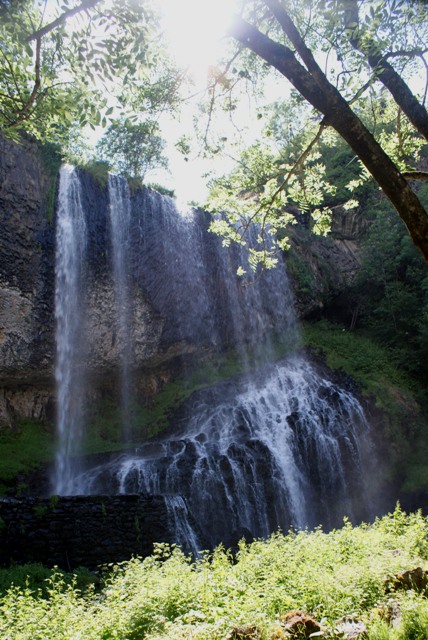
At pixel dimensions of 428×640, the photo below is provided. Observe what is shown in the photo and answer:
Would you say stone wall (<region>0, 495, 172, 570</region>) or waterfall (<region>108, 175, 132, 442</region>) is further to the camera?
waterfall (<region>108, 175, 132, 442</region>)

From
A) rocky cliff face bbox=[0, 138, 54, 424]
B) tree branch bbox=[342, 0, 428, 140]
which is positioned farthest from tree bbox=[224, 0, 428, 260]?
rocky cliff face bbox=[0, 138, 54, 424]

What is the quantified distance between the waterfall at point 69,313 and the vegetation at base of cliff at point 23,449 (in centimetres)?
45

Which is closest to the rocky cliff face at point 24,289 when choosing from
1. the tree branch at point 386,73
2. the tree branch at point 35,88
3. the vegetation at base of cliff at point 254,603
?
the tree branch at point 35,88

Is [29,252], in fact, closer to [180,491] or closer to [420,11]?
[180,491]

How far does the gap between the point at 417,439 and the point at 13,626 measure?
14106mm

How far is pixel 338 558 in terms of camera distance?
5434 millimetres

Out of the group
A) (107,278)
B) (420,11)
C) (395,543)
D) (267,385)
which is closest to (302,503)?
(267,385)

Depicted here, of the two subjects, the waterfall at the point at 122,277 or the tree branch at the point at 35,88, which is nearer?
the tree branch at the point at 35,88

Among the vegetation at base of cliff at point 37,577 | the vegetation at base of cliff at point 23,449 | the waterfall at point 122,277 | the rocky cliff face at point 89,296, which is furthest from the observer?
the waterfall at point 122,277

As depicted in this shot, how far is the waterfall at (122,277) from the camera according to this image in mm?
16938

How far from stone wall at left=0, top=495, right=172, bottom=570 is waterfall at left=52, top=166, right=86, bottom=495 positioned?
5669 mm

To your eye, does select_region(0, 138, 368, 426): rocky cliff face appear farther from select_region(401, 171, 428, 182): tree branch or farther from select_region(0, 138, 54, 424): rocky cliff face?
select_region(401, 171, 428, 182): tree branch

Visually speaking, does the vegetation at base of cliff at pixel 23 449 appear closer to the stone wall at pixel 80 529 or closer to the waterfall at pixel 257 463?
the waterfall at pixel 257 463

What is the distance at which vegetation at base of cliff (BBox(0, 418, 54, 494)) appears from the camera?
13188 mm
